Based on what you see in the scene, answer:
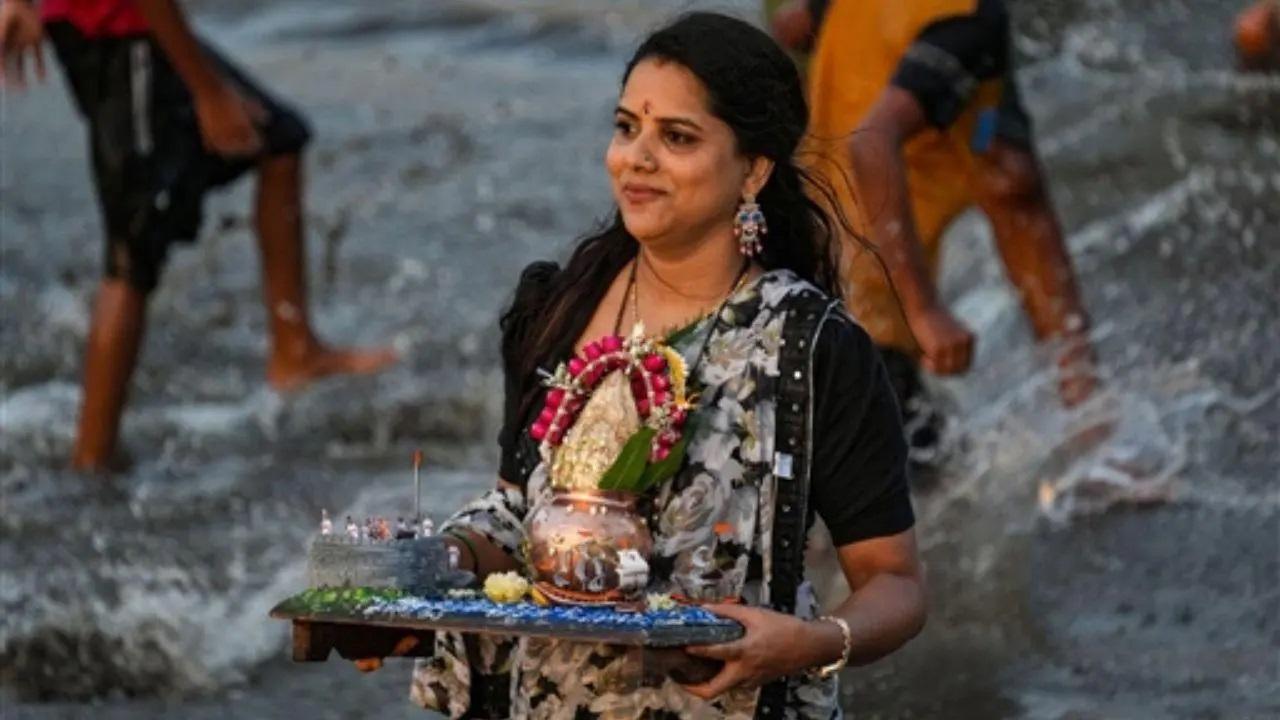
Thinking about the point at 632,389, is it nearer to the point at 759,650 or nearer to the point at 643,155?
the point at 643,155

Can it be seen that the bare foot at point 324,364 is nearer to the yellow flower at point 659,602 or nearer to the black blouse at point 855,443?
the black blouse at point 855,443

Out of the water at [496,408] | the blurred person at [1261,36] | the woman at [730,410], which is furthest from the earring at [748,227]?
the blurred person at [1261,36]

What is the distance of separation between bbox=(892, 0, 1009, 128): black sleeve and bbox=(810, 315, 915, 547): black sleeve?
2.59 meters

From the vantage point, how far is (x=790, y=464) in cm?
318

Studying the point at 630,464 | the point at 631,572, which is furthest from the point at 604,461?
the point at 631,572

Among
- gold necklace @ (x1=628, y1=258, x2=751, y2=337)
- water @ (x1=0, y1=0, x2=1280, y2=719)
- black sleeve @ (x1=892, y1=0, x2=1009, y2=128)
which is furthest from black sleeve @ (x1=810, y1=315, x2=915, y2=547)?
black sleeve @ (x1=892, y1=0, x2=1009, y2=128)

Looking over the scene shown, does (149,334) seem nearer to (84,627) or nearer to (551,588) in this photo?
(84,627)

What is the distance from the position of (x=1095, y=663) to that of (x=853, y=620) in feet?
8.97

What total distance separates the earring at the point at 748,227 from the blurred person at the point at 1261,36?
648 centimetres

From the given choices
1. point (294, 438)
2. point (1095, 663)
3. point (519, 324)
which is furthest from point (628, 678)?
point (294, 438)

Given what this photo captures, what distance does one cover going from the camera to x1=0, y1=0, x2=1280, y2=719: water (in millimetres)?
5879

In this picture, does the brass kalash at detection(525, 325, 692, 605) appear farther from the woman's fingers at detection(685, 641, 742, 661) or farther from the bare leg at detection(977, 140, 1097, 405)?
the bare leg at detection(977, 140, 1097, 405)

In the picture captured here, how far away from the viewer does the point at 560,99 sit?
12.9m

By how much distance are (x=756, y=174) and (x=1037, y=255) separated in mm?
3533
